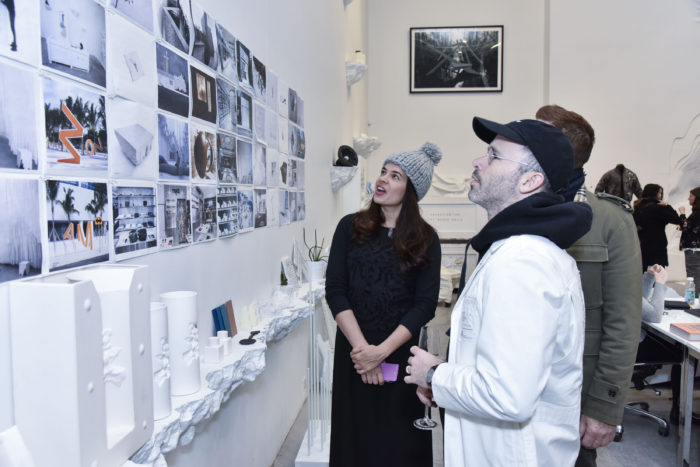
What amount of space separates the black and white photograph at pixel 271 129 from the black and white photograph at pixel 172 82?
84 cm

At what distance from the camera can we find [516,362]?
3.12ft

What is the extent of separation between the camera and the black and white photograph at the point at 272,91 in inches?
93.2

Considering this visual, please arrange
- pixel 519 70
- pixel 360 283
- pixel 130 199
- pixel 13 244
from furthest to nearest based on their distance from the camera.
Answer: pixel 519 70 < pixel 360 283 < pixel 130 199 < pixel 13 244

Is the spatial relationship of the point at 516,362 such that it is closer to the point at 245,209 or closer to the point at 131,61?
the point at 131,61

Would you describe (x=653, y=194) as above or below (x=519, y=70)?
below

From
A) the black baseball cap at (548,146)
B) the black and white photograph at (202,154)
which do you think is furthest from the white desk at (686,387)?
the black and white photograph at (202,154)

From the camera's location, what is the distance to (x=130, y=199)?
1.18 metres

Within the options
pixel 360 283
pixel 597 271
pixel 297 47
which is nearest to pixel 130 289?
pixel 360 283

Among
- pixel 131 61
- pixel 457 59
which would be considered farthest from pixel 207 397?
pixel 457 59

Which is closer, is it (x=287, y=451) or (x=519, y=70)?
(x=287, y=451)

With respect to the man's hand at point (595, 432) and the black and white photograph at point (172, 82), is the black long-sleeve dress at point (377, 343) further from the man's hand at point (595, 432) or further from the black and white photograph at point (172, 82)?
the black and white photograph at point (172, 82)

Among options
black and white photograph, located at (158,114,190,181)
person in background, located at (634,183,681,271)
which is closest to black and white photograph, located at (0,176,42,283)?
black and white photograph, located at (158,114,190,181)

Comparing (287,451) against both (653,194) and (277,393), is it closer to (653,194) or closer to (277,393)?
(277,393)

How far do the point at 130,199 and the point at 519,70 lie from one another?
833 cm
